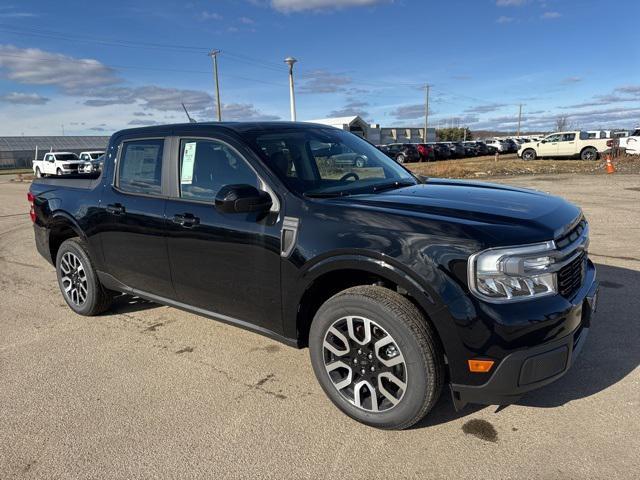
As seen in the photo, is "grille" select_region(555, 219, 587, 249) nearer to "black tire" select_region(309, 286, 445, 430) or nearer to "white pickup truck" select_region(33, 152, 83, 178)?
"black tire" select_region(309, 286, 445, 430)

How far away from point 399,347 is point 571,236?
1242mm

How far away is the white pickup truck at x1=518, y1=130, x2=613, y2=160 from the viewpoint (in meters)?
28.8

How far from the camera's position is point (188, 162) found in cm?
383

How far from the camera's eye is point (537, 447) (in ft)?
8.89

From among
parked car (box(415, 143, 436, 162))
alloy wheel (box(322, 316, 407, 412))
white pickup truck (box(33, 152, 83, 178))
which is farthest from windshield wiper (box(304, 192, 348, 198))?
parked car (box(415, 143, 436, 162))

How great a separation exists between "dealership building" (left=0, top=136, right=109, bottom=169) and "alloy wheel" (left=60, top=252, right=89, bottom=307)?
6958 cm

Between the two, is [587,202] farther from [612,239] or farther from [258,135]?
[258,135]

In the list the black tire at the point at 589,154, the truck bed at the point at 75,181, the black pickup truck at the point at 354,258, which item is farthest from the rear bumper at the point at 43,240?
the black tire at the point at 589,154

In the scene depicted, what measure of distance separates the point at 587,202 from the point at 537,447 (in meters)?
10.6

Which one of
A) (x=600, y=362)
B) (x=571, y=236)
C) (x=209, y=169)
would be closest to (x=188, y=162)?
(x=209, y=169)

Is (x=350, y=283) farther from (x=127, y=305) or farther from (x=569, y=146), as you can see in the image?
(x=569, y=146)

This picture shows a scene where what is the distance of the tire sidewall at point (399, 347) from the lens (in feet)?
8.80

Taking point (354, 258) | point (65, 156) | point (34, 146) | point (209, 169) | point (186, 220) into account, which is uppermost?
point (34, 146)

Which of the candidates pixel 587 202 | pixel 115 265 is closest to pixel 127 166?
pixel 115 265
